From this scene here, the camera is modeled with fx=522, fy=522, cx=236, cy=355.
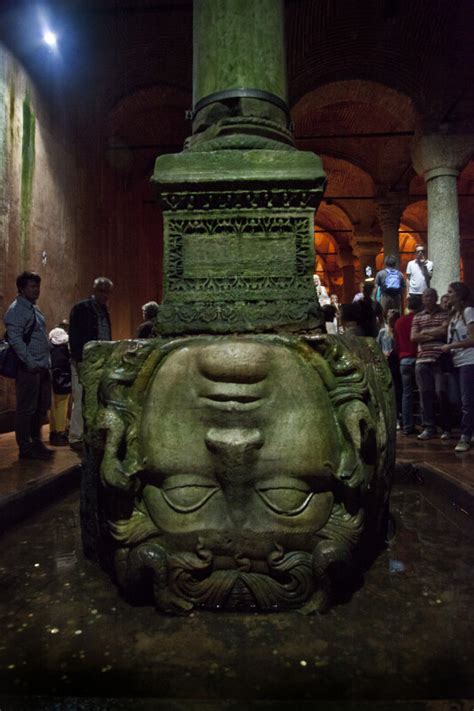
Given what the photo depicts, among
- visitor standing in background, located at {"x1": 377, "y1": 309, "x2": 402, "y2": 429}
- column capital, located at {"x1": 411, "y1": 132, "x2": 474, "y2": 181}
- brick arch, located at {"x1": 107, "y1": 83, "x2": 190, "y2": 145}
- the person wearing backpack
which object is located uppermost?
brick arch, located at {"x1": 107, "y1": 83, "x2": 190, "y2": 145}

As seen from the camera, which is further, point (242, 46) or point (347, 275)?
point (347, 275)

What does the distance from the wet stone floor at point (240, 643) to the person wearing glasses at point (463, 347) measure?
2803 millimetres

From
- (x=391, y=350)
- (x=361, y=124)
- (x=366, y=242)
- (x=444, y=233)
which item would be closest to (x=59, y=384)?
(x=391, y=350)

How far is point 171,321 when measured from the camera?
2.39 metres

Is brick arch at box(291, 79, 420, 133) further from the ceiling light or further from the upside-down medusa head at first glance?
the upside-down medusa head

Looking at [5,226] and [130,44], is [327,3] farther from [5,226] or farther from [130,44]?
[5,226]

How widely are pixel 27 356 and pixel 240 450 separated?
125 inches

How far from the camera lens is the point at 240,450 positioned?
1744mm

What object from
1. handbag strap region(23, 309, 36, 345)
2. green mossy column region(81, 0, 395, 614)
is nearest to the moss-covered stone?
handbag strap region(23, 309, 36, 345)

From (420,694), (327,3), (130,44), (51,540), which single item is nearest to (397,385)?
(51,540)

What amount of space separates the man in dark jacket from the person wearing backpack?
5153mm

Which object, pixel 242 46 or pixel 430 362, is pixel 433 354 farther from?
pixel 242 46

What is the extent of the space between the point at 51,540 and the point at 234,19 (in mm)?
2777

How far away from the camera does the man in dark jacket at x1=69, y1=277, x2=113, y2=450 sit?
4.73 m
